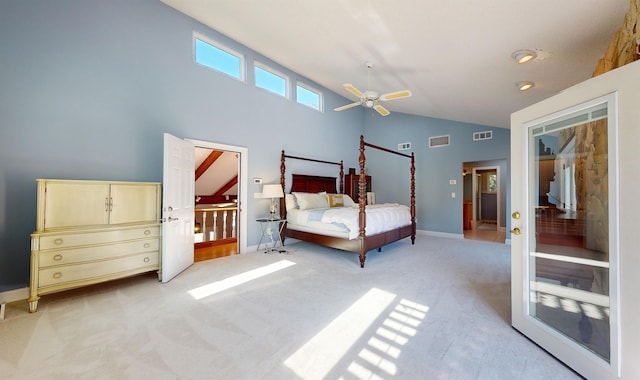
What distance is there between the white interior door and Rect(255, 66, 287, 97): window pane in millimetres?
2148

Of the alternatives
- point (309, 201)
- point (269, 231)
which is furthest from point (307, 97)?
point (269, 231)

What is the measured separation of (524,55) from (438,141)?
4286mm

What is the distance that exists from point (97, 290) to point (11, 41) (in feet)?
9.60

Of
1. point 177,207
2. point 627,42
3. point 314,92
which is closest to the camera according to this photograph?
point 627,42

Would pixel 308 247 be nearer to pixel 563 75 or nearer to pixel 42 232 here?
pixel 42 232

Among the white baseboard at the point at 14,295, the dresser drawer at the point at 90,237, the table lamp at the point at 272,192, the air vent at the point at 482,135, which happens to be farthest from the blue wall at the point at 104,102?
the air vent at the point at 482,135

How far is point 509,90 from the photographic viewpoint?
135 inches

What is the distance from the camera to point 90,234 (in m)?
2.66

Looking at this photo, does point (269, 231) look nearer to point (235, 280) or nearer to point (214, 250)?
point (214, 250)

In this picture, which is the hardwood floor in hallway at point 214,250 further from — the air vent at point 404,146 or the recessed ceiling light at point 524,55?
the air vent at point 404,146

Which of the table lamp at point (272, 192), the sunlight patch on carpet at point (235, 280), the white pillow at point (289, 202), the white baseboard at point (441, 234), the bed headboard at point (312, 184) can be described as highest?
the bed headboard at point (312, 184)

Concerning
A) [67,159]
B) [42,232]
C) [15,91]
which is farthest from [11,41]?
[42,232]

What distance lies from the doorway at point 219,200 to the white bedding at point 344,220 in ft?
3.67

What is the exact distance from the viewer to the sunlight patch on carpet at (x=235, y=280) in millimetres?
2848
